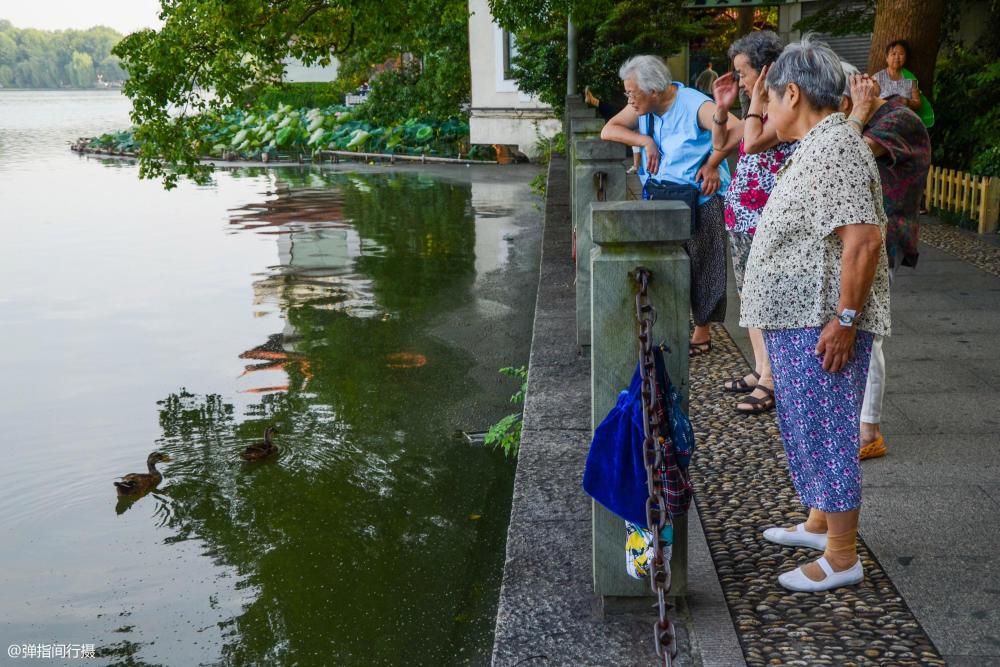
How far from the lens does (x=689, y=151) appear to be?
5.61m

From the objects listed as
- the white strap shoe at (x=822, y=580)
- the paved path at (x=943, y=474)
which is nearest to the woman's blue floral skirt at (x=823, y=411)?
the white strap shoe at (x=822, y=580)

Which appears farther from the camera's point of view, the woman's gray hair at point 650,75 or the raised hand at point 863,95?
the woman's gray hair at point 650,75

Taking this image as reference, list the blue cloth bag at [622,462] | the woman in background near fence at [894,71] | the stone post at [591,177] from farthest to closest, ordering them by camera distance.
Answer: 1. the woman in background near fence at [894,71]
2. the stone post at [591,177]
3. the blue cloth bag at [622,462]

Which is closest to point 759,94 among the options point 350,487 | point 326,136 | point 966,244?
point 350,487

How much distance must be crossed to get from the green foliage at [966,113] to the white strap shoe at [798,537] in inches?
382

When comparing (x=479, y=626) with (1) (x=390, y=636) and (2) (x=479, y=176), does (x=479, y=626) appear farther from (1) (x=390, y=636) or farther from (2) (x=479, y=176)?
(2) (x=479, y=176)

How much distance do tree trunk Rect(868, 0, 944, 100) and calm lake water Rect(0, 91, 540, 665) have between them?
16.2 ft

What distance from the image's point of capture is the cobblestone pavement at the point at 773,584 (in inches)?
120

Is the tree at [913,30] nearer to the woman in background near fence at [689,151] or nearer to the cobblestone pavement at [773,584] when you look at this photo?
the woman in background near fence at [689,151]

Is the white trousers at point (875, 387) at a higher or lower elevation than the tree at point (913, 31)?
lower

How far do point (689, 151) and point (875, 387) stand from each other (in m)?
1.81

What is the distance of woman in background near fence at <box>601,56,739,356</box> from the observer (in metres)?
5.50

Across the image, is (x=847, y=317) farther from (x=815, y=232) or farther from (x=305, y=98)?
(x=305, y=98)

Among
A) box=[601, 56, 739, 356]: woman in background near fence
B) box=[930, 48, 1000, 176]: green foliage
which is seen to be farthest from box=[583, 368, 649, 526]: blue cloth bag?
box=[930, 48, 1000, 176]: green foliage
